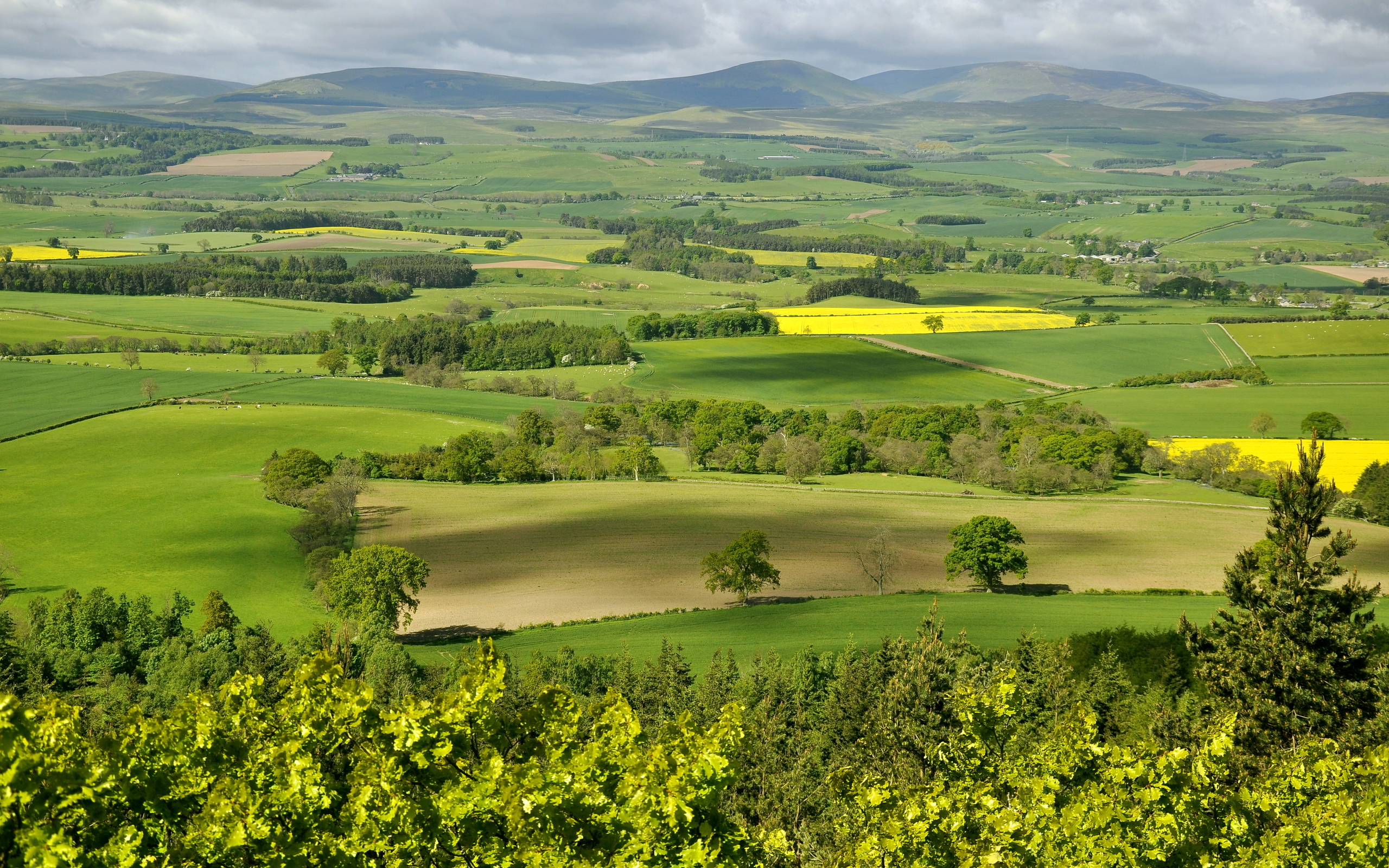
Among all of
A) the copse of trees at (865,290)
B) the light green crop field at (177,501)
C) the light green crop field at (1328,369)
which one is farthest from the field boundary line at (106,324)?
the light green crop field at (1328,369)

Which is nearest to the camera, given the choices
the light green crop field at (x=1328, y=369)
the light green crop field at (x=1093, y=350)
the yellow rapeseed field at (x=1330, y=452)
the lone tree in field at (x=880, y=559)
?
the lone tree in field at (x=880, y=559)

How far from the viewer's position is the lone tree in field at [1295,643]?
31.3 m

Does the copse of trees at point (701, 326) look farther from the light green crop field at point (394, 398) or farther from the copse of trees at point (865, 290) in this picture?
the light green crop field at point (394, 398)

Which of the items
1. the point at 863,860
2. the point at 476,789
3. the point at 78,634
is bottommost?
the point at 78,634

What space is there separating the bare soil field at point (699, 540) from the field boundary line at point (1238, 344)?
63407mm

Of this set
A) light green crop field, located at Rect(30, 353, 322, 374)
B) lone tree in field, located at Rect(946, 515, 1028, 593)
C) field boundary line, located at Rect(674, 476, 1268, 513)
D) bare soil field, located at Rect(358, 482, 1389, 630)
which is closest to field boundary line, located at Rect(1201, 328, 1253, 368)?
field boundary line, located at Rect(674, 476, 1268, 513)

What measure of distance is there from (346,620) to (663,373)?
80.9 metres

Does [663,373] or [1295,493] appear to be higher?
[1295,493]

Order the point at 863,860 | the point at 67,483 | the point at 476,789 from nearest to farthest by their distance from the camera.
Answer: the point at 476,789
the point at 863,860
the point at 67,483

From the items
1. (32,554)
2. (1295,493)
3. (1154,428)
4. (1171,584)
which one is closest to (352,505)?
(32,554)

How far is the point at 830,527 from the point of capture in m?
76.2

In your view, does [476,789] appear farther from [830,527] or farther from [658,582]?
[830,527]

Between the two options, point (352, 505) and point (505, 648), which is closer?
point (505, 648)

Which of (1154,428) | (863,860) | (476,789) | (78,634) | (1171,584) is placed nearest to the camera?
(476,789)
